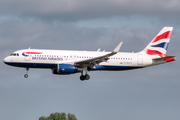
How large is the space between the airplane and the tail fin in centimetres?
79

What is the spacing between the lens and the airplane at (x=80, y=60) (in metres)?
80.4

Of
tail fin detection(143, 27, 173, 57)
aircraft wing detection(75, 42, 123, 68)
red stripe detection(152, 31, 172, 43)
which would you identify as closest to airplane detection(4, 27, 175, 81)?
aircraft wing detection(75, 42, 123, 68)

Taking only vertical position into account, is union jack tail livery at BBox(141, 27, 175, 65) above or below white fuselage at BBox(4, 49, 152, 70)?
above

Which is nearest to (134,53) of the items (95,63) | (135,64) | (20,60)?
(135,64)

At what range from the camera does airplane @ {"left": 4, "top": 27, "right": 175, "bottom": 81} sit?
80.4m

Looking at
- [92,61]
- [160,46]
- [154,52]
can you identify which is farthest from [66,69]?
[160,46]

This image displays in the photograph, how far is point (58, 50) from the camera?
82375 millimetres

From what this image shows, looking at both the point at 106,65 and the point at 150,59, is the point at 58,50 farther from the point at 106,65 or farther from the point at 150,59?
the point at 150,59

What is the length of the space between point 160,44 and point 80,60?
17.5m

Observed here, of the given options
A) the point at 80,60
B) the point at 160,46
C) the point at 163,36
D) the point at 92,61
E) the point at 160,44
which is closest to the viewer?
the point at 92,61

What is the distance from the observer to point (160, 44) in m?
89.4

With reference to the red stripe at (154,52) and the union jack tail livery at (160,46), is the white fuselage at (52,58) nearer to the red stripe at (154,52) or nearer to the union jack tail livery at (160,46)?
the red stripe at (154,52)

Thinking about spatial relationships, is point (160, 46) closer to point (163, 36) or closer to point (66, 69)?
point (163, 36)

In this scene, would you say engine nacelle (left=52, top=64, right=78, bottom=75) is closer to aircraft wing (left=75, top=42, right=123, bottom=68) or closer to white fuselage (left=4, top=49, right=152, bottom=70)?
white fuselage (left=4, top=49, right=152, bottom=70)
